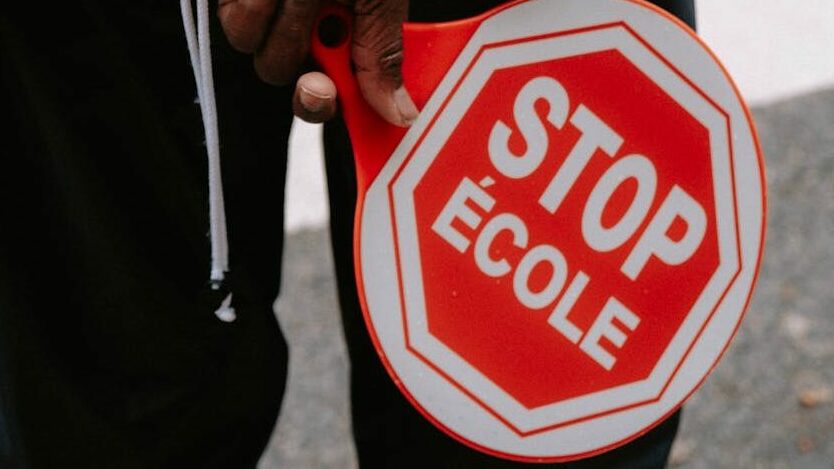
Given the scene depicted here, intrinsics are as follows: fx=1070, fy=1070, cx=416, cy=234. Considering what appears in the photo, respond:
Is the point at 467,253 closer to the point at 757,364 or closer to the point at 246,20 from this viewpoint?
the point at 246,20

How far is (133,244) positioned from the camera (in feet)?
2.76

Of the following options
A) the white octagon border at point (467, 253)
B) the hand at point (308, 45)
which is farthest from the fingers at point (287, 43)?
the white octagon border at point (467, 253)

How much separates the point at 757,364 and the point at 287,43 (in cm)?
117

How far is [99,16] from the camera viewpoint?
2.54ft

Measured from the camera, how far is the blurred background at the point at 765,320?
1.51m

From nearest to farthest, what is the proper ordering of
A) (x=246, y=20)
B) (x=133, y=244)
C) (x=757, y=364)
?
1. (x=246, y=20)
2. (x=133, y=244)
3. (x=757, y=364)

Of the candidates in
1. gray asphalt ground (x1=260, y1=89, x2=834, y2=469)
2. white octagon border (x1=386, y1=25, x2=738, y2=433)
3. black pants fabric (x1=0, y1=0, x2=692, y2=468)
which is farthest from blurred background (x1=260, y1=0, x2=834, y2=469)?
white octagon border (x1=386, y1=25, x2=738, y2=433)

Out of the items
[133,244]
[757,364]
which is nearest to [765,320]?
[757,364]

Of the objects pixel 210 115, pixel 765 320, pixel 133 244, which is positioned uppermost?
pixel 210 115

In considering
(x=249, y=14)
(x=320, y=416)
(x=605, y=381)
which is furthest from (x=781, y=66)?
(x=249, y=14)

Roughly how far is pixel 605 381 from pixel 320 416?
891 mm

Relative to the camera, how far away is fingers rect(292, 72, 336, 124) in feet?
2.17

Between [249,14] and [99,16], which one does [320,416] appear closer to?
[99,16]

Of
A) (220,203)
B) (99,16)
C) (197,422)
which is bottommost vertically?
(197,422)
